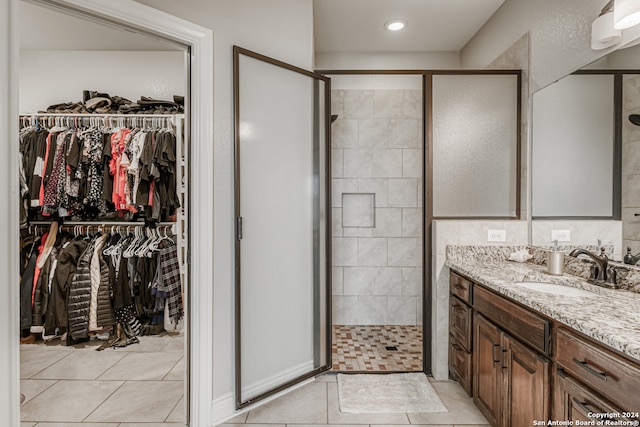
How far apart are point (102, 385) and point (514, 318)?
8.63ft

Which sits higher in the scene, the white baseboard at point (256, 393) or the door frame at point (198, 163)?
the door frame at point (198, 163)

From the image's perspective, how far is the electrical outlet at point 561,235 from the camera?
2.21 meters

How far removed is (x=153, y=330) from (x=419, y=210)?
289 centimetres

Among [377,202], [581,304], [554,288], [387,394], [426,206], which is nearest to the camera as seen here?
[581,304]

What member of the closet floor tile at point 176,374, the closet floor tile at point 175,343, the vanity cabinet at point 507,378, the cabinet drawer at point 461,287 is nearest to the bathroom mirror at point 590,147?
the cabinet drawer at point 461,287

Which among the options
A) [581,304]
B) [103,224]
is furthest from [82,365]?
[581,304]

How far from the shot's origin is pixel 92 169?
2.99 metres

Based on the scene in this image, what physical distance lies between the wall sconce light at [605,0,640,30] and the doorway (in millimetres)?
2027

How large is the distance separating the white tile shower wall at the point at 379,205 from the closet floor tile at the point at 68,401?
217cm

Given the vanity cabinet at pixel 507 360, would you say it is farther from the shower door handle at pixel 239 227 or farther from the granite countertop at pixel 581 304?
the shower door handle at pixel 239 227

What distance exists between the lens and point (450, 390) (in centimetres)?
238

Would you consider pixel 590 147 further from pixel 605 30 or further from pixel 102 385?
pixel 102 385

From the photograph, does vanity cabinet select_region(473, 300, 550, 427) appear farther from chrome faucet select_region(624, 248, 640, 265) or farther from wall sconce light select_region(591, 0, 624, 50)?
wall sconce light select_region(591, 0, 624, 50)

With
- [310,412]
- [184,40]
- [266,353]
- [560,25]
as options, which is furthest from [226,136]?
[560,25]
